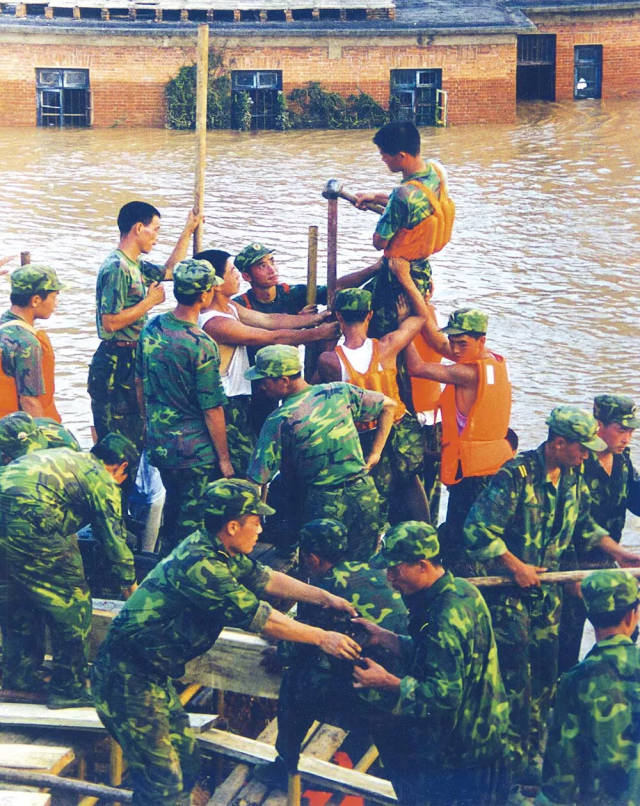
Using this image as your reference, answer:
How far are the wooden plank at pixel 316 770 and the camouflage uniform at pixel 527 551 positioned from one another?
77 centimetres

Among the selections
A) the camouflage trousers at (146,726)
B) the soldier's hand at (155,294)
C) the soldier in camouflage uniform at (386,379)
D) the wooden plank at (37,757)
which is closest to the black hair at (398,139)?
the soldier in camouflage uniform at (386,379)

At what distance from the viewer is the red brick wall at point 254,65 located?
29281mm

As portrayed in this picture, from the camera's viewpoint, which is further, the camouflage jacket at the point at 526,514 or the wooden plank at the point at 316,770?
the camouflage jacket at the point at 526,514

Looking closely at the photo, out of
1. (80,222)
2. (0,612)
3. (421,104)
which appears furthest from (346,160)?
(0,612)

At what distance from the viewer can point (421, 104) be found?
99.5 ft

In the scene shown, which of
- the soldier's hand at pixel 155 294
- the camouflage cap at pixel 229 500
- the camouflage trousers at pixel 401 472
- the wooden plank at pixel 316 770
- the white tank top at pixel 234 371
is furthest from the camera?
the soldier's hand at pixel 155 294

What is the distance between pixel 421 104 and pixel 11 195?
11720mm

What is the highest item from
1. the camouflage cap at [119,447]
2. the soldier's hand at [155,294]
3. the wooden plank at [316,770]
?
the soldier's hand at [155,294]

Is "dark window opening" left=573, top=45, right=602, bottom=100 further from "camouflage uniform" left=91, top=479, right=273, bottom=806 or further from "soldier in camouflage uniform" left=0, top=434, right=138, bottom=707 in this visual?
"camouflage uniform" left=91, top=479, right=273, bottom=806

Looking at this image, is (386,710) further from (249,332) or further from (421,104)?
(421,104)

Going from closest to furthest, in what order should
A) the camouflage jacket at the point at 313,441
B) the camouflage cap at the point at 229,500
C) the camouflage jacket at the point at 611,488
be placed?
1. the camouflage cap at the point at 229,500
2. the camouflage jacket at the point at 313,441
3. the camouflage jacket at the point at 611,488

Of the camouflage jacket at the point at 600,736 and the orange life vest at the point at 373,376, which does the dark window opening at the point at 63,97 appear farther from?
the camouflage jacket at the point at 600,736

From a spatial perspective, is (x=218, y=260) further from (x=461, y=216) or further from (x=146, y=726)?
(x=461, y=216)

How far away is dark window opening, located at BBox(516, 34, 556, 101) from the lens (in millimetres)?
32531
